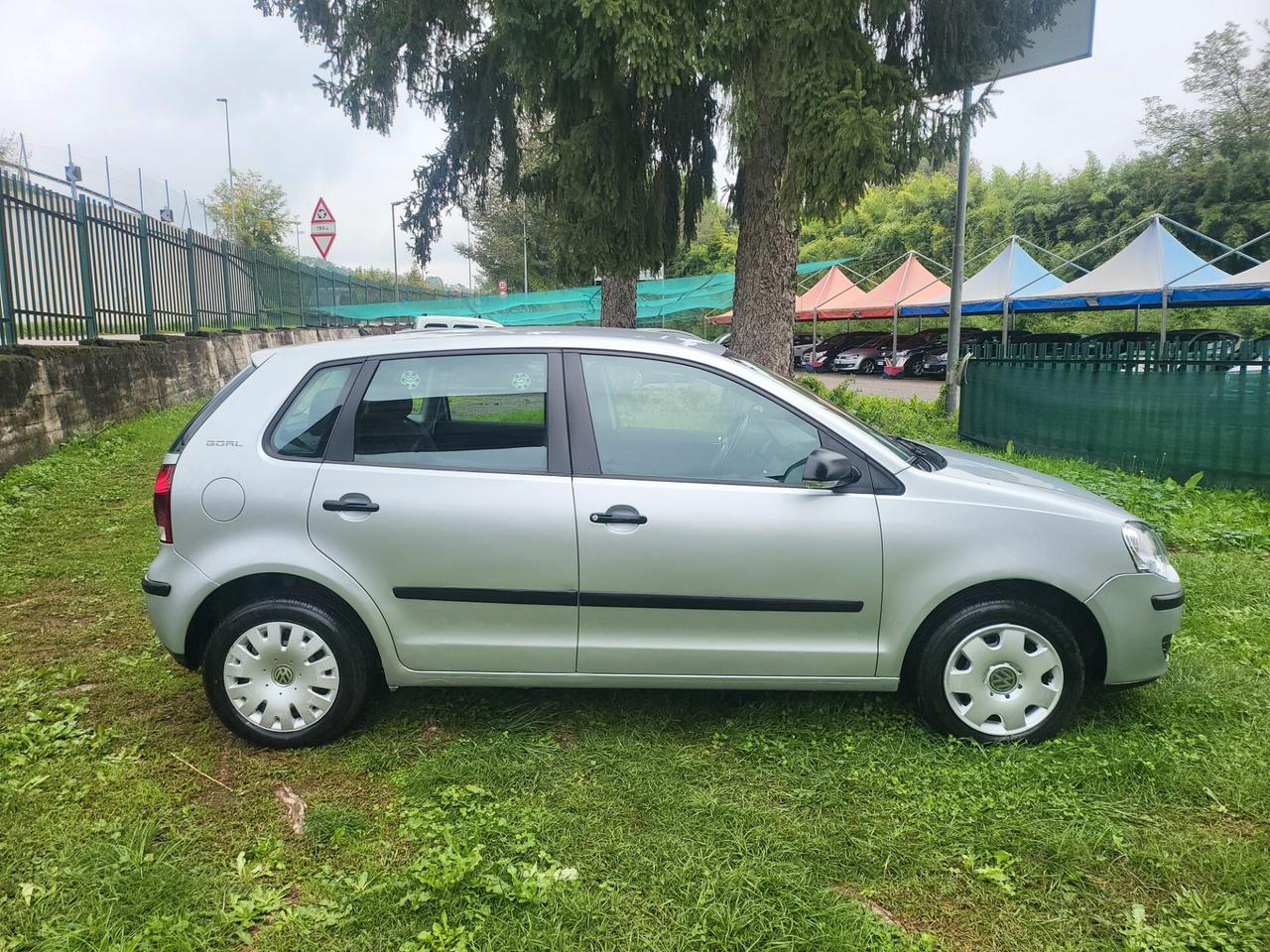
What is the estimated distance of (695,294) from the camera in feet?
86.5

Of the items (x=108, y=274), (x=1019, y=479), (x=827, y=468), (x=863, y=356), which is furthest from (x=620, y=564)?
(x=863, y=356)

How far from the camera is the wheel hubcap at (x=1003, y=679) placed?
3176mm

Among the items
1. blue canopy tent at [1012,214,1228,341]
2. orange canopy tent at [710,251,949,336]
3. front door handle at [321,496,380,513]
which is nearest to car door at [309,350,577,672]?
front door handle at [321,496,380,513]

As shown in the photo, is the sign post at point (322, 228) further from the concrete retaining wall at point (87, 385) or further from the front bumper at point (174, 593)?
the front bumper at point (174, 593)

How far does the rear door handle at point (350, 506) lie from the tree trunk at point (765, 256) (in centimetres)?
618

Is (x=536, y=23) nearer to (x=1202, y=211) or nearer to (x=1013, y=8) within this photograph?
(x=1013, y=8)

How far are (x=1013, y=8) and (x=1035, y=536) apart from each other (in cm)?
793

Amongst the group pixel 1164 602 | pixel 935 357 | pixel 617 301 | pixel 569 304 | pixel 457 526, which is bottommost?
pixel 1164 602

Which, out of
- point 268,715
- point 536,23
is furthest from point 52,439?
point 268,715

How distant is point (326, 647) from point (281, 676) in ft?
0.71

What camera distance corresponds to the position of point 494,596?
319 cm

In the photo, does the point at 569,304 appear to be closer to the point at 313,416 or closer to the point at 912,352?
the point at 912,352

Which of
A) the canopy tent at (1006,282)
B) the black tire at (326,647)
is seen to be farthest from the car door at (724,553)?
the canopy tent at (1006,282)

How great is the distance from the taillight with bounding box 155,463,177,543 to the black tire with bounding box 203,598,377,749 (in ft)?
1.26
